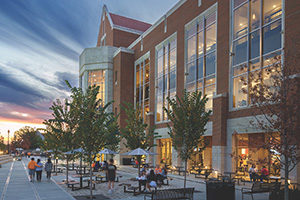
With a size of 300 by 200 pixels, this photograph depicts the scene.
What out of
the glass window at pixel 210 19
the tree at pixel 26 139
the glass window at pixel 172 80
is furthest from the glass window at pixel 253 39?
the tree at pixel 26 139

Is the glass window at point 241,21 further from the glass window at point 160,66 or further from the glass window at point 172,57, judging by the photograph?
the glass window at point 160,66

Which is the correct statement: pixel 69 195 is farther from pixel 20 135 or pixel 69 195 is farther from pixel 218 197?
pixel 20 135

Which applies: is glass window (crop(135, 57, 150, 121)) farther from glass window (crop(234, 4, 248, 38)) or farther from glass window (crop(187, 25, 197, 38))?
glass window (crop(234, 4, 248, 38))

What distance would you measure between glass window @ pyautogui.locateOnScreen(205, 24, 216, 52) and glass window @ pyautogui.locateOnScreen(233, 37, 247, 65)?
294 centimetres

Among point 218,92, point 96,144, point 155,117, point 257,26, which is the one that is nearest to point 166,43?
point 155,117

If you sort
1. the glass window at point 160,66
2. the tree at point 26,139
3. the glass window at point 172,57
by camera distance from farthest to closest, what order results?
the tree at point 26,139
the glass window at point 160,66
the glass window at point 172,57

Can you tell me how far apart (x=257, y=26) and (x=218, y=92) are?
6.11 meters

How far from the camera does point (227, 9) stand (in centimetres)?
2303

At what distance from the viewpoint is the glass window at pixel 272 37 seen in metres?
18.5

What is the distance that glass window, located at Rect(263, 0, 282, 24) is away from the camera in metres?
18.7

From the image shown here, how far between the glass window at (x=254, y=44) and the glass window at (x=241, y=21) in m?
0.92

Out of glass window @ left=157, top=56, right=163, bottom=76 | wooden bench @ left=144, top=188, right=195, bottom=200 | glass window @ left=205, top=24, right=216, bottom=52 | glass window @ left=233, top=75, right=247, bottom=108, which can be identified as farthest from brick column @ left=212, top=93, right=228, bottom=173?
glass window @ left=157, top=56, right=163, bottom=76

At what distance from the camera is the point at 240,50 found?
852 inches

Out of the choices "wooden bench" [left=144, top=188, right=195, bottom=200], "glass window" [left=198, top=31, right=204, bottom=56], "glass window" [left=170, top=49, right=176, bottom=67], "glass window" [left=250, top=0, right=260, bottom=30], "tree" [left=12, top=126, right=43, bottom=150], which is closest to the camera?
"wooden bench" [left=144, top=188, right=195, bottom=200]
